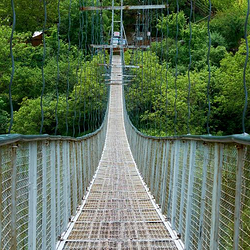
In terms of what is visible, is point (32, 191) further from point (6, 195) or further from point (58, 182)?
point (58, 182)

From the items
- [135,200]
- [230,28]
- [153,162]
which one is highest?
[230,28]

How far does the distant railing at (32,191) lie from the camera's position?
1699 millimetres

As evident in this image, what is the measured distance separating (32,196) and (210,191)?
0.73m

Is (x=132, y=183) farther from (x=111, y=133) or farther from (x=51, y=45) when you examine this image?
(x=51, y=45)

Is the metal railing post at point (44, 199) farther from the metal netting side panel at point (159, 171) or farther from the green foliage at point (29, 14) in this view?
the green foliage at point (29, 14)

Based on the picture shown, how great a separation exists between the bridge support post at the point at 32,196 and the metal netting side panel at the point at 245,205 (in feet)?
2.73

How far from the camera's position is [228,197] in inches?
74.7

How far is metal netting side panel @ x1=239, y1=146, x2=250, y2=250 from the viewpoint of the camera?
1617 mm

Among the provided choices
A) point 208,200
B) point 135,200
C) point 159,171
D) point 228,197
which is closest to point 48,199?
point 208,200

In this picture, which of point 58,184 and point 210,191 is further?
point 58,184

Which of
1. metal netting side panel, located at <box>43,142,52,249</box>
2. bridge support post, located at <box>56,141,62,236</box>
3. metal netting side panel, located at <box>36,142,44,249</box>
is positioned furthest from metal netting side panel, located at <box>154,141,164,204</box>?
metal netting side panel, located at <box>36,142,44,249</box>

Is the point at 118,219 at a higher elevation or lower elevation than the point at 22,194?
lower

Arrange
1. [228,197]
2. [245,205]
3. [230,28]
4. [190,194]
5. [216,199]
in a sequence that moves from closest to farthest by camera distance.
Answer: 1. [245,205]
2. [228,197]
3. [216,199]
4. [190,194]
5. [230,28]

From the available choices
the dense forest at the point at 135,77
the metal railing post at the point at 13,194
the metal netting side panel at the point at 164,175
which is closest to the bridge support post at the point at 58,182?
the metal netting side panel at the point at 164,175
